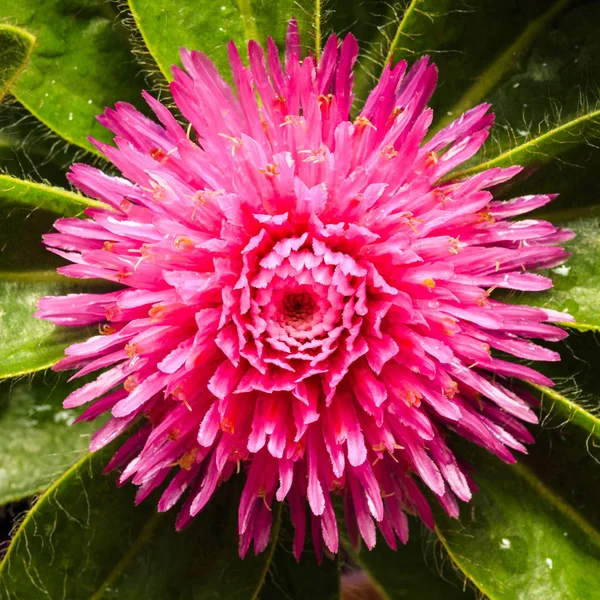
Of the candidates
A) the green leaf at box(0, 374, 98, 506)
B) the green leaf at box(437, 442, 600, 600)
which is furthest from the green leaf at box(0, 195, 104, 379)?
the green leaf at box(437, 442, 600, 600)

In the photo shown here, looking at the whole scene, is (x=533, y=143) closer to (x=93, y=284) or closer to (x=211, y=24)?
(x=211, y=24)

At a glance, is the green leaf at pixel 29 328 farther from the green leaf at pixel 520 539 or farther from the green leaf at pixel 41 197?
the green leaf at pixel 520 539

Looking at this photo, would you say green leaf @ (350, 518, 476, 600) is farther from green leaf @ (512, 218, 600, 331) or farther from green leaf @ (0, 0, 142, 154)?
green leaf @ (0, 0, 142, 154)

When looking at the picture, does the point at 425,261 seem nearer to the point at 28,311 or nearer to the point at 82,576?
the point at 28,311

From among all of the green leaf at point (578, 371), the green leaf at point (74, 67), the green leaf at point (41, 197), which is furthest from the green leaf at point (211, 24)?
the green leaf at point (578, 371)

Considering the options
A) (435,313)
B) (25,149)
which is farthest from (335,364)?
(25,149)
